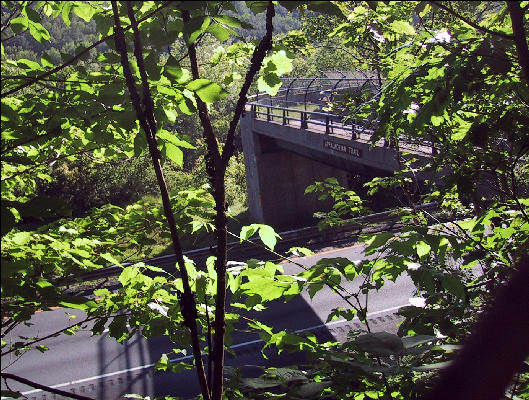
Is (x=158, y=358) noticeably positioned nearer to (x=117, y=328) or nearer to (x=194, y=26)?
→ (x=117, y=328)

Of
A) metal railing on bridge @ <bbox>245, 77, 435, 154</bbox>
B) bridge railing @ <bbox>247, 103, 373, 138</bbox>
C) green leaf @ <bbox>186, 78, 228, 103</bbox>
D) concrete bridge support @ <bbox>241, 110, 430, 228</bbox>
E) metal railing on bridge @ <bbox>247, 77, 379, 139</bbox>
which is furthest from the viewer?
concrete bridge support @ <bbox>241, 110, 430, 228</bbox>

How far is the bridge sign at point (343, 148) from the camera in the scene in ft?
46.9

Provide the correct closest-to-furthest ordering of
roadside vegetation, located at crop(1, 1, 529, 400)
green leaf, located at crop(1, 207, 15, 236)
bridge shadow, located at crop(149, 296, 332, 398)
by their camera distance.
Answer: green leaf, located at crop(1, 207, 15, 236), roadside vegetation, located at crop(1, 1, 529, 400), bridge shadow, located at crop(149, 296, 332, 398)

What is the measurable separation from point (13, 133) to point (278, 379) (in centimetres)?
151

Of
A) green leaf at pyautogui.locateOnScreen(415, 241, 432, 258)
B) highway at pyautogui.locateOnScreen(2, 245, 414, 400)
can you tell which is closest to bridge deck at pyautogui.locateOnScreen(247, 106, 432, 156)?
highway at pyautogui.locateOnScreen(2, 245, 414, 400)

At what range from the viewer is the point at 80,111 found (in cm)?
205

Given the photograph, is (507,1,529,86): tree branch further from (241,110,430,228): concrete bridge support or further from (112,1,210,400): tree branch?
(241,110,430,228): concrete bridge support

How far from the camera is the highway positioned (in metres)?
10.5

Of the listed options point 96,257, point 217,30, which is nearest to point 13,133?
point 96,257

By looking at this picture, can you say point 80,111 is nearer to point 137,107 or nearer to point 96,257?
point 137,107

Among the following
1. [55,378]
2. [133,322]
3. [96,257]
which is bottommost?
[55,378]

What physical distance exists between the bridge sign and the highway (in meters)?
3.78

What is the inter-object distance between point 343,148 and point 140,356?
8.16 m

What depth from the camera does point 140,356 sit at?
11.8 metres
